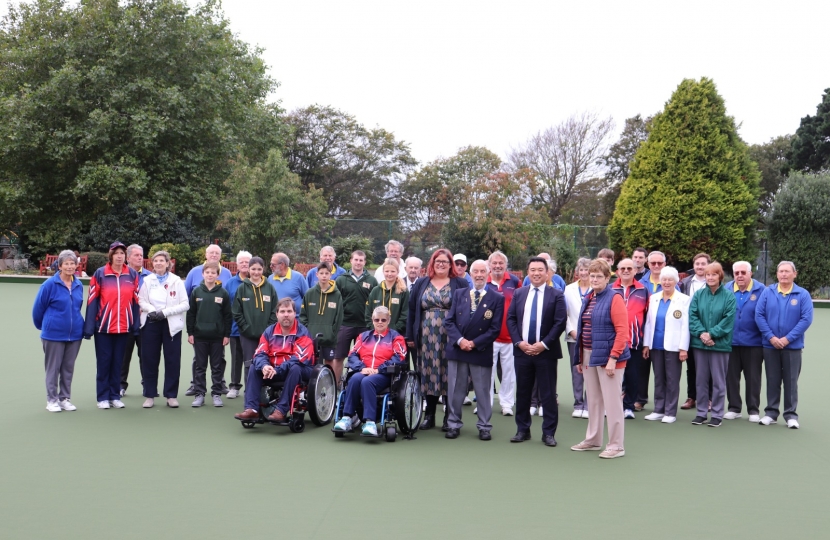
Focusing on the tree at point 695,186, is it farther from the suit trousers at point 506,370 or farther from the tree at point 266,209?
the suit trousers at point 506,370

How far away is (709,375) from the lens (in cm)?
733

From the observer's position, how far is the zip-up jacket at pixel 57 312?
7.17 m

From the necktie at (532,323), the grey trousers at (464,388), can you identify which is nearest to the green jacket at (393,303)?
the grey trousers at (464,388)

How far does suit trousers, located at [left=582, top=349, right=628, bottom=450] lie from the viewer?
5895 mm

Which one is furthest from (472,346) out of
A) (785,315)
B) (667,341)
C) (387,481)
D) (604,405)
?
(785,315)

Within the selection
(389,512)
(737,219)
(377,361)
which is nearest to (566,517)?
(389,512)

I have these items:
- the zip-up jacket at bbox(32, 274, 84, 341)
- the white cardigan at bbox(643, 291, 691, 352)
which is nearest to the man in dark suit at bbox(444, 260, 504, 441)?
the white cardigan at bbox(643, 291, 691, 352)

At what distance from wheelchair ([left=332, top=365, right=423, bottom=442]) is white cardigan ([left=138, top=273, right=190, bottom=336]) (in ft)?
7.23

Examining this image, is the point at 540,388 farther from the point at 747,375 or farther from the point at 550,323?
the point at 747,375

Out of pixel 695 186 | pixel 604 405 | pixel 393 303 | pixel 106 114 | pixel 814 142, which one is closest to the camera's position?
pixel 604 405

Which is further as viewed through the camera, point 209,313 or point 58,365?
point 209,313

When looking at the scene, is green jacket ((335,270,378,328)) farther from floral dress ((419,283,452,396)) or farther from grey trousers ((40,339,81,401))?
grey trousers ((40,339,81,401))

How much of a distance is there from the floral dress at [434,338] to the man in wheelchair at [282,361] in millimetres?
1035

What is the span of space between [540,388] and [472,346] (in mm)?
676
